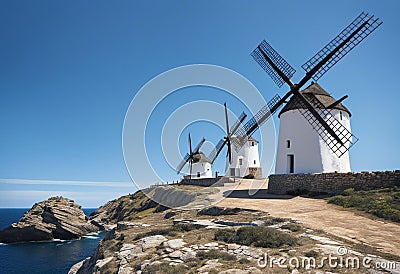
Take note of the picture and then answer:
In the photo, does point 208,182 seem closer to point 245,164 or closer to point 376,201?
point 245,164

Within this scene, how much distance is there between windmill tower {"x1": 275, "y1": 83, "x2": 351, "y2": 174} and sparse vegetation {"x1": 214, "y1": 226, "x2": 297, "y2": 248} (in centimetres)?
1634

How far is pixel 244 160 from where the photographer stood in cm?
4647

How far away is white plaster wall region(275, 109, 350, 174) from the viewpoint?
2494cm

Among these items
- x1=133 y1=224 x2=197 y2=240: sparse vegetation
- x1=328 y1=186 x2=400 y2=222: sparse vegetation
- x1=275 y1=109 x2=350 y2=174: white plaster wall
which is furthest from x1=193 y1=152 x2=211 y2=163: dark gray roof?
x1=133 y1=224 x2=197 y2=240: sparse vegetation

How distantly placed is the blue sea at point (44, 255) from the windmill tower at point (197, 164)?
878 inches

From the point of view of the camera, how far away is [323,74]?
25.6 metres

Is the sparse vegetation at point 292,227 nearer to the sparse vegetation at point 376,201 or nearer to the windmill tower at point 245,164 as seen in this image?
the sparse vegetation at point 376,201

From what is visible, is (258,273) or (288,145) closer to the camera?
(258,273)

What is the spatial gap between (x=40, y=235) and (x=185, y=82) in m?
43.6

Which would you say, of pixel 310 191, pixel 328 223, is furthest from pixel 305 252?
pixel 310 191

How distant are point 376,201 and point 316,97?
12870 mm

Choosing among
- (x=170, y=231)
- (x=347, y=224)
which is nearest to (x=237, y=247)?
(x=170, y=231)

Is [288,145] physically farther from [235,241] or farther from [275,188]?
[235,241]

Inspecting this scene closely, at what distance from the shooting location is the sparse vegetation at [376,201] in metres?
14.2
